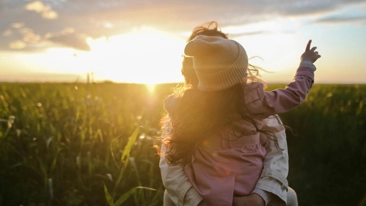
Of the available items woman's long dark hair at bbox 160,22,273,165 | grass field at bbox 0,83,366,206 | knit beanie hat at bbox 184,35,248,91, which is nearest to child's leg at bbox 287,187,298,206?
woman's long dark hair at bbox 160,22,273,165

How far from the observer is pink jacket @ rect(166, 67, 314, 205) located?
6.66 ft

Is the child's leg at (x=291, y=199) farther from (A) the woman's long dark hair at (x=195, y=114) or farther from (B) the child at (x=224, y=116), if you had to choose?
(A) the woman's long dark hair at (x=195, y=114)

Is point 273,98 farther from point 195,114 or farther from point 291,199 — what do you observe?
point 291,199

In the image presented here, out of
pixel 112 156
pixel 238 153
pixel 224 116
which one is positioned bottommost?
pixel 112 156

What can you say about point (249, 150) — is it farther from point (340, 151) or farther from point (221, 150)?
point (340, 151)

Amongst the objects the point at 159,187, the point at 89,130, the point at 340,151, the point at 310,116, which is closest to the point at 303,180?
the point at 340,151

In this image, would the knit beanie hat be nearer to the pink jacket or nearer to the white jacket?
the pink jacket

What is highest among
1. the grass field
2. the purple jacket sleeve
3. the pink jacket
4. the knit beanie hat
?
the knit beanie hat

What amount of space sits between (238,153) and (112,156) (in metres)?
1.76

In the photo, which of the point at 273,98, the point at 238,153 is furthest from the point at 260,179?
the point at 273,98

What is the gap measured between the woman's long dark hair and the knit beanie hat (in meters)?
0.07

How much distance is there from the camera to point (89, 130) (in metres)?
4.04

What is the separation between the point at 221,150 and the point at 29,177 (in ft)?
7.23

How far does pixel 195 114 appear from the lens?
2.12m
